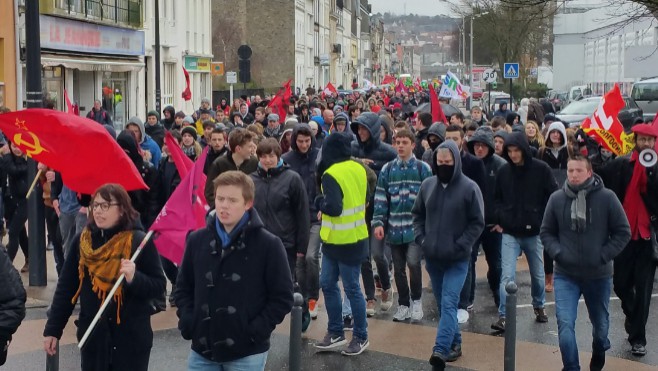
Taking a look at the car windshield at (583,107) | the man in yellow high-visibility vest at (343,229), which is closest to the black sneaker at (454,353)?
the man in yellow high-visibility vest at (343,229)

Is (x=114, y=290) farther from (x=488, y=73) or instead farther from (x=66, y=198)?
(x=488, y=73)

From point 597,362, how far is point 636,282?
98 cm

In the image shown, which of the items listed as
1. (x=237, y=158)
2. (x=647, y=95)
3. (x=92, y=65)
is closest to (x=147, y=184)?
(x=237, y=158)

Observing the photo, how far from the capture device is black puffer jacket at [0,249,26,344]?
5.15 m

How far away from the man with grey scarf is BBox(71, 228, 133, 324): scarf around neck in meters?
3.45

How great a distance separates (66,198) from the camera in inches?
424

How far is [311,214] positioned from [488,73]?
33151 millimetres

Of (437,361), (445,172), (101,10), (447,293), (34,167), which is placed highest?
(101,10)

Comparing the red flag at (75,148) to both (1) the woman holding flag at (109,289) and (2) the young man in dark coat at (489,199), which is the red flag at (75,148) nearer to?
(1) the woman holding flag at (109,289)

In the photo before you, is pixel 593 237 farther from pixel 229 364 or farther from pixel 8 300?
pixel 8 300

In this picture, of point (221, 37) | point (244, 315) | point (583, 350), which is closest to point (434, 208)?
point (583, 350)

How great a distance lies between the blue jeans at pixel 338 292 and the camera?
28.8 ft

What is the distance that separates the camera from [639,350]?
353 inches

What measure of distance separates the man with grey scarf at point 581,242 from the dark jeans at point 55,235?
5871 millimetres
